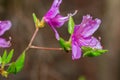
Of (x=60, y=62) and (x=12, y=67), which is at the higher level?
(x=12, y=67)

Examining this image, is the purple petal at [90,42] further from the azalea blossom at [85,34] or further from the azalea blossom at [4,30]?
the azalea blossom at [4,30]

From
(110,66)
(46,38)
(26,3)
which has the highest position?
(26,3)

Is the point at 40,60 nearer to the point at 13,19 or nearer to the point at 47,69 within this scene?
the point at 47,69

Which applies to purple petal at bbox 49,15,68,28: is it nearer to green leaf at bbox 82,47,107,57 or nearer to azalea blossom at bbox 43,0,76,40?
azalea blossom at bbox 43,0,76,40

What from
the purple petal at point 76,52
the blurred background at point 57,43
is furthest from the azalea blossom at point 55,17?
the blurred background at point 57,43

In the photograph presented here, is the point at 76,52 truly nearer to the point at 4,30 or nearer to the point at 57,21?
the point at 57,21

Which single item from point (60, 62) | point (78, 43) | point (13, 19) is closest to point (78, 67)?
point (60, 62)

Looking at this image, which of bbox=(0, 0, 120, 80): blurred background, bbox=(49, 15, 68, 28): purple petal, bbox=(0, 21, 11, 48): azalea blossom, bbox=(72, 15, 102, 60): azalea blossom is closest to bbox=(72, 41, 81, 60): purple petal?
bbox=(72, 15, 102, 60): azalea blossom
